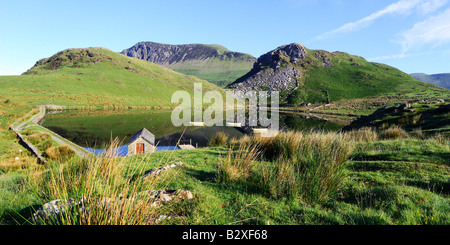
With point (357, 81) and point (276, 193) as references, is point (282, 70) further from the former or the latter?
point (276, 193)

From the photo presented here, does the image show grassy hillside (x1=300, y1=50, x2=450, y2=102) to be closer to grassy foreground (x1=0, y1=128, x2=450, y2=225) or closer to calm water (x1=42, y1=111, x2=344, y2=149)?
calm water (x1=42, y1=111, x2=344, y2=149)

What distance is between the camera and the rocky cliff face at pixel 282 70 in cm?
15100

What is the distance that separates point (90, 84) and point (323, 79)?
512ft

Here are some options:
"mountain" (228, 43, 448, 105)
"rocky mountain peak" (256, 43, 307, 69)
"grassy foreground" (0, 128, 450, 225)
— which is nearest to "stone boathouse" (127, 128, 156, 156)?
"grassy foreground" (0, 128, 450, 225)

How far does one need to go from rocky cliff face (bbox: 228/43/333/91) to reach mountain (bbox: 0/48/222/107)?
39175mm

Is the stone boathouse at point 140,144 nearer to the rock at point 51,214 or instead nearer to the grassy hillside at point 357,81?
the rock at point 51,214

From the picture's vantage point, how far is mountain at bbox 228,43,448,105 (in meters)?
118

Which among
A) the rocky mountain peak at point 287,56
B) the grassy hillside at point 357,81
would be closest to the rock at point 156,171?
the grassy hillside at point 357,81

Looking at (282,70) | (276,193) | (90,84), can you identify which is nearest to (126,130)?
(276,193)

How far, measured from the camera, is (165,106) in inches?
4082

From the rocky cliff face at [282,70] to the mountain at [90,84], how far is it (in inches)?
1542

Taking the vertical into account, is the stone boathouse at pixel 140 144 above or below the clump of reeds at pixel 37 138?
below
